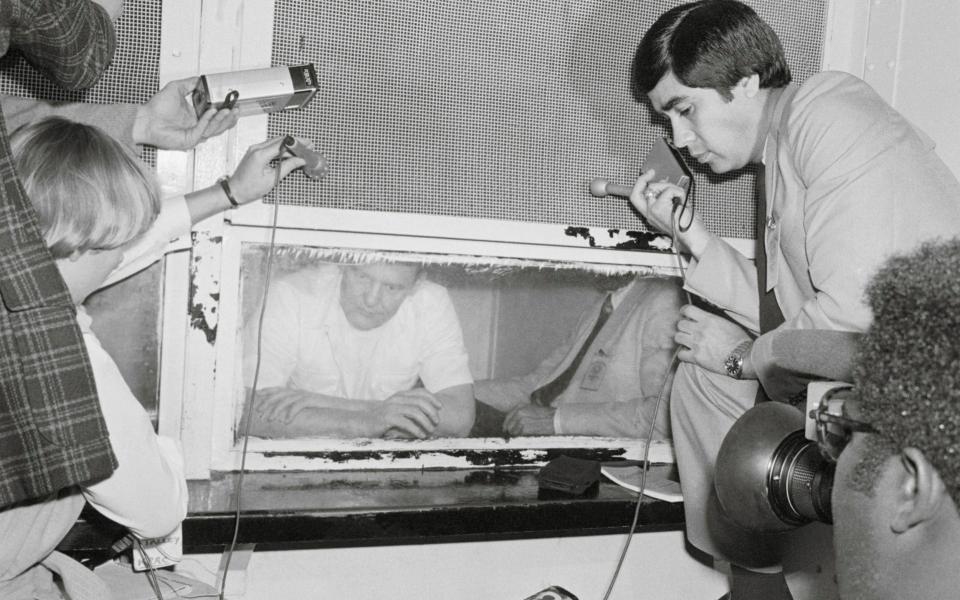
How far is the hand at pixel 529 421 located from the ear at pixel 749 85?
2.58ft

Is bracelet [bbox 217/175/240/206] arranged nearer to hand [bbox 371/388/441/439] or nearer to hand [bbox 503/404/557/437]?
hand [bbox 371/388/441/439]

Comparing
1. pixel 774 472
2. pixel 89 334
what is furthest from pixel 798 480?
pixel 89 334

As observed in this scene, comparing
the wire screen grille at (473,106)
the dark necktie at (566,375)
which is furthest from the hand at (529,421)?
the wire screen grille at (473,106)

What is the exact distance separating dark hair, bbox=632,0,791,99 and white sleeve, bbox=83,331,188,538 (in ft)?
3.75

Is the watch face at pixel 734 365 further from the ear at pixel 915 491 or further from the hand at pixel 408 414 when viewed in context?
the ear at pixel 915 491

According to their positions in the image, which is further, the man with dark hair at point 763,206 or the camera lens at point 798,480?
the man with dark hair at point 763,206

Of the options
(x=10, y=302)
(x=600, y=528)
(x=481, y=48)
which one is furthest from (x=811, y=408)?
(x=481, y=48)

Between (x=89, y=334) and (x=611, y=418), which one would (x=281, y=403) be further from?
(x=611, y=418)

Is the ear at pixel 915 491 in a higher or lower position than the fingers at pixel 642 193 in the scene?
lower

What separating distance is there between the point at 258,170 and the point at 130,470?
631mm

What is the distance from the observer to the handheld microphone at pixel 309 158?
1.54 m

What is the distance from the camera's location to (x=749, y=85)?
159 cm

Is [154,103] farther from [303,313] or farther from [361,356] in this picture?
[361,356]

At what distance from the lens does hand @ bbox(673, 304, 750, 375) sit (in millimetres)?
1617
